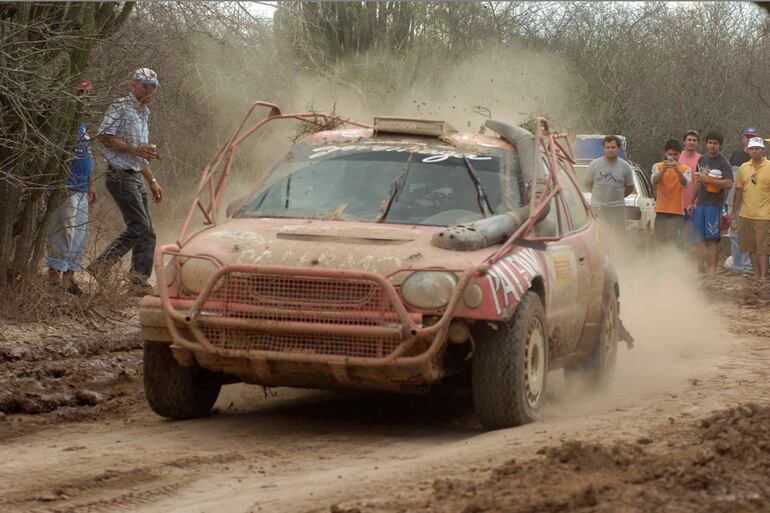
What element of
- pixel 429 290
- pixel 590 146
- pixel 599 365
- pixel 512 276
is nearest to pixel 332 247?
pixel 429 290

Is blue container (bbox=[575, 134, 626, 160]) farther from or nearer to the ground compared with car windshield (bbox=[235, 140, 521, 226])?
farther from the ground

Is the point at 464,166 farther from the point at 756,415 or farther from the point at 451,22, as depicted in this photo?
the point at 451,22

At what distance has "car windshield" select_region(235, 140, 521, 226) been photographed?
333 inches

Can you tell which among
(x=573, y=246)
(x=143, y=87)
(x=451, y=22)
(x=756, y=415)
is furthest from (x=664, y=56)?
(x=756, y=415)

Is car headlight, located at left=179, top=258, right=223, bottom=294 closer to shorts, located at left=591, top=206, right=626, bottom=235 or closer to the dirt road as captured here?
the dirt road

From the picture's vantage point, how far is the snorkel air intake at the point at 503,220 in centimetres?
768

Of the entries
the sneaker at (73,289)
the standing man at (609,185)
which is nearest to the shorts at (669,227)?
the standing man at (609,185)

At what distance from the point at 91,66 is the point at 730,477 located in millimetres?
7943

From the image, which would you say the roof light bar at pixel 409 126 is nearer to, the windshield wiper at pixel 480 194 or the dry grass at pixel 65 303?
the windshield wiper at pixel 480 194

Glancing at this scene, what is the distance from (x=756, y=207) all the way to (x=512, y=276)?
11.3 meters

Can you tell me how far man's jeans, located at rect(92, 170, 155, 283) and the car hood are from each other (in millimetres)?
4271

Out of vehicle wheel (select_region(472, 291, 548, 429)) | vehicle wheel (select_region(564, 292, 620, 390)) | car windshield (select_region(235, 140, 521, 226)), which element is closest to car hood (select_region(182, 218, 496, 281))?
car windshield (select_region(235, 140, 521, 226))

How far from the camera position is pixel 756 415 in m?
6.67

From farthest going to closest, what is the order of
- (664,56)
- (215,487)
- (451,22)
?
(664,56)
(451,22)
(215,487)
